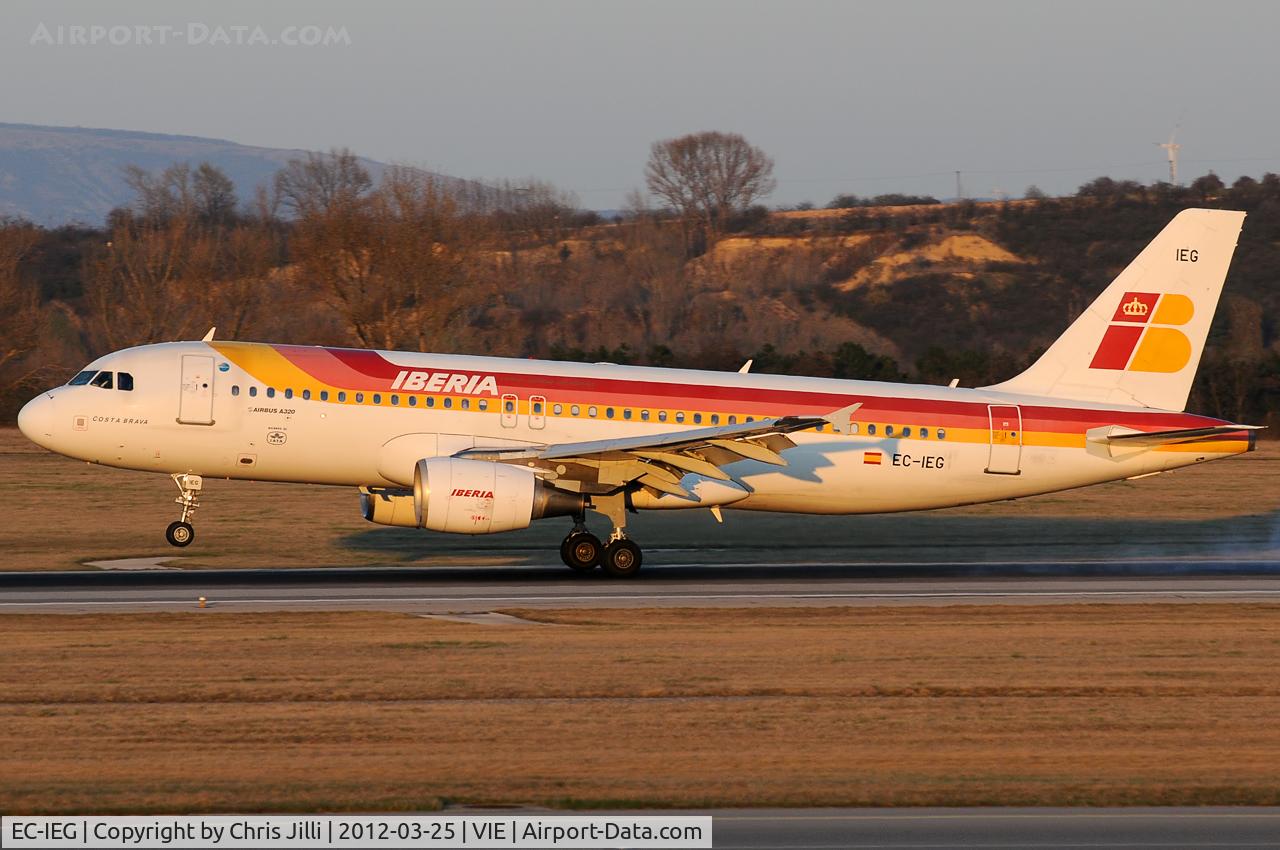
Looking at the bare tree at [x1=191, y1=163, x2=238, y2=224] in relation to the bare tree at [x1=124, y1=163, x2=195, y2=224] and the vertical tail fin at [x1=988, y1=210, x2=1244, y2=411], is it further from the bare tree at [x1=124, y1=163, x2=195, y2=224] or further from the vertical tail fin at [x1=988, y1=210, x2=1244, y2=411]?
the vertical tail fin at [x1=988, y1=210, x2=1244, y2=411]

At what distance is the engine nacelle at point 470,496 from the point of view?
80.2ft

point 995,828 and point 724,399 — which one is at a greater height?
point 724,399

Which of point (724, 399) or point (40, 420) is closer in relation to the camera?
point (40, 420)

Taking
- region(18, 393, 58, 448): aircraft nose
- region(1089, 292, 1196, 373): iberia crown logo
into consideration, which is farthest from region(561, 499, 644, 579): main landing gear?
region(1089, 292, 1196, 373): iberia crown logo

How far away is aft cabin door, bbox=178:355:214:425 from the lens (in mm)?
26062

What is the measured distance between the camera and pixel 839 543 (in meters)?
33.2

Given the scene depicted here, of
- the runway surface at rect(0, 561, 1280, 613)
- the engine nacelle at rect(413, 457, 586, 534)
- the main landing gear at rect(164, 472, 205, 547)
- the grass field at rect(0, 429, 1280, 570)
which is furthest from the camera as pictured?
the grass field at rect(0, 429, 1280, 570)

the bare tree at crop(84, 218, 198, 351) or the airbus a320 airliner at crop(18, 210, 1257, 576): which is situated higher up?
the bare tree at crop(84, 218, 198, 351)

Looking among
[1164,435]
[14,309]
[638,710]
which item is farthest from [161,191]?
[638,710]

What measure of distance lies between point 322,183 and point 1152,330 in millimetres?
64431

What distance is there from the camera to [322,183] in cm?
8581

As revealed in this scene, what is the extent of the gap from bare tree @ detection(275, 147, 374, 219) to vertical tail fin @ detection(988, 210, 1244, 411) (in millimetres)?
39928

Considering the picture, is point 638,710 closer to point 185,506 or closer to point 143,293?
point 185,506

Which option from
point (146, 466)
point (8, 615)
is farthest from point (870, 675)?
point (146, 466)
